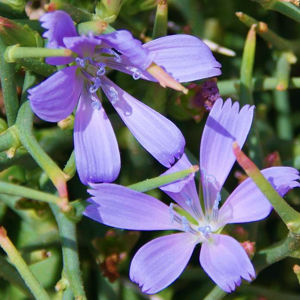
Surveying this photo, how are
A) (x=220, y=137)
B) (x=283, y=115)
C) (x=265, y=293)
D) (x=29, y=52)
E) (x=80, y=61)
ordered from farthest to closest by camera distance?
1. (x=283, y=115)
2. (x=265, y=293)
3. (x=220, y=137)
4. (x=80, y=61)
5. (x=29, y=52)

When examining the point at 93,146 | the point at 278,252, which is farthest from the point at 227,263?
the point at 93,146

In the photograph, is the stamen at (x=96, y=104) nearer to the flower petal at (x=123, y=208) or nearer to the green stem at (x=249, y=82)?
the flower petal at (x=123, y=208)

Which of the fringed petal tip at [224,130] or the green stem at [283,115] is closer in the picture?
the fringed petal tip at [224,130]

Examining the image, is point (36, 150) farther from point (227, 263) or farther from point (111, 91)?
point (227, 263)

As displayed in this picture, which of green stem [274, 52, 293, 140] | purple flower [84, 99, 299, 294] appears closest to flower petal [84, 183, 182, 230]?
purple flower [84, 99, 299, 294]

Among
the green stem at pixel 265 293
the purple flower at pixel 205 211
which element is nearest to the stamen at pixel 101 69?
the purple flower at pixel 205 211

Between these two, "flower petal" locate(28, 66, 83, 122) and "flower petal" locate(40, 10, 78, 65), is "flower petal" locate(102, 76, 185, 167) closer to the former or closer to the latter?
"flower petal" locate(28, 66, 83, 122)
